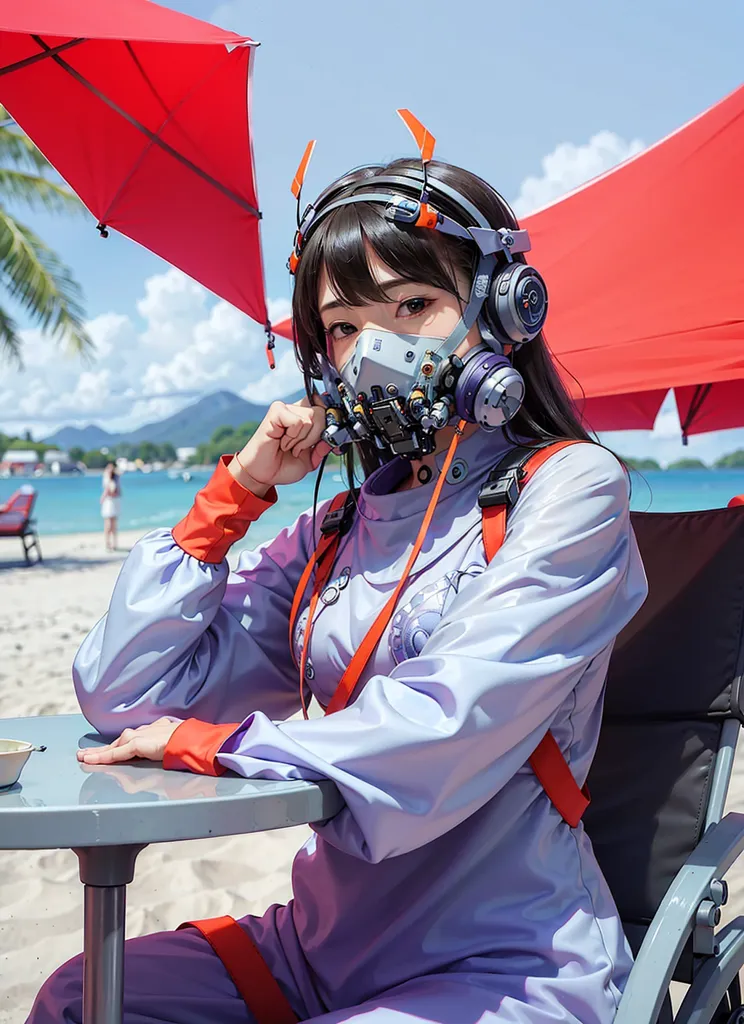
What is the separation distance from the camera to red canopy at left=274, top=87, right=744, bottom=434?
2.78 meters

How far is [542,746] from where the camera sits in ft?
5.27

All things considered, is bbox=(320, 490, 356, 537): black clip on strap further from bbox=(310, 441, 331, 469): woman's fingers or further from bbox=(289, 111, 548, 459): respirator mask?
bbox=(289, 111, 548, 459): respirator mask

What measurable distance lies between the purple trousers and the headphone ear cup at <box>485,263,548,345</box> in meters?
1.02

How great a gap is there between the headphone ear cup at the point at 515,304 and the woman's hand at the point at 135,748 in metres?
0.85

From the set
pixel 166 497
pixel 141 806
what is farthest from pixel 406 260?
pixel 166 497

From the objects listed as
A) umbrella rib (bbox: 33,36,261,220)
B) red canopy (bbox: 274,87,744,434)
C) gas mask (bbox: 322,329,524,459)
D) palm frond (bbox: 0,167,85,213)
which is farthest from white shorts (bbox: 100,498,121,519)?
gas mask (bbox: 322,329,524,459)

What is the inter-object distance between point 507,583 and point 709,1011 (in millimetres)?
849

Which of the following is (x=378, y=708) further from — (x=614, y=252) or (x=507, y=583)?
(x=614, y=252)

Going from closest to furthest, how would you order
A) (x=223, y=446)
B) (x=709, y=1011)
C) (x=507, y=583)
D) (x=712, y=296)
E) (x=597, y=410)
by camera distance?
(x=507, y=583) → (x=709, y=1011) → (x=712, y=296) → (x=597, y=410) → (x=223, y=446)

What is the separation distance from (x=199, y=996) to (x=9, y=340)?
1716 centimetres

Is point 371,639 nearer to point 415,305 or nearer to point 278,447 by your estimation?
point 278,447

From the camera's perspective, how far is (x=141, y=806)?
4.12 ft

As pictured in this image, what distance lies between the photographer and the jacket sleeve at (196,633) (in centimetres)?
187

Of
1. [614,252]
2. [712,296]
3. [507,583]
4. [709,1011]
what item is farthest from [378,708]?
[614,252]
